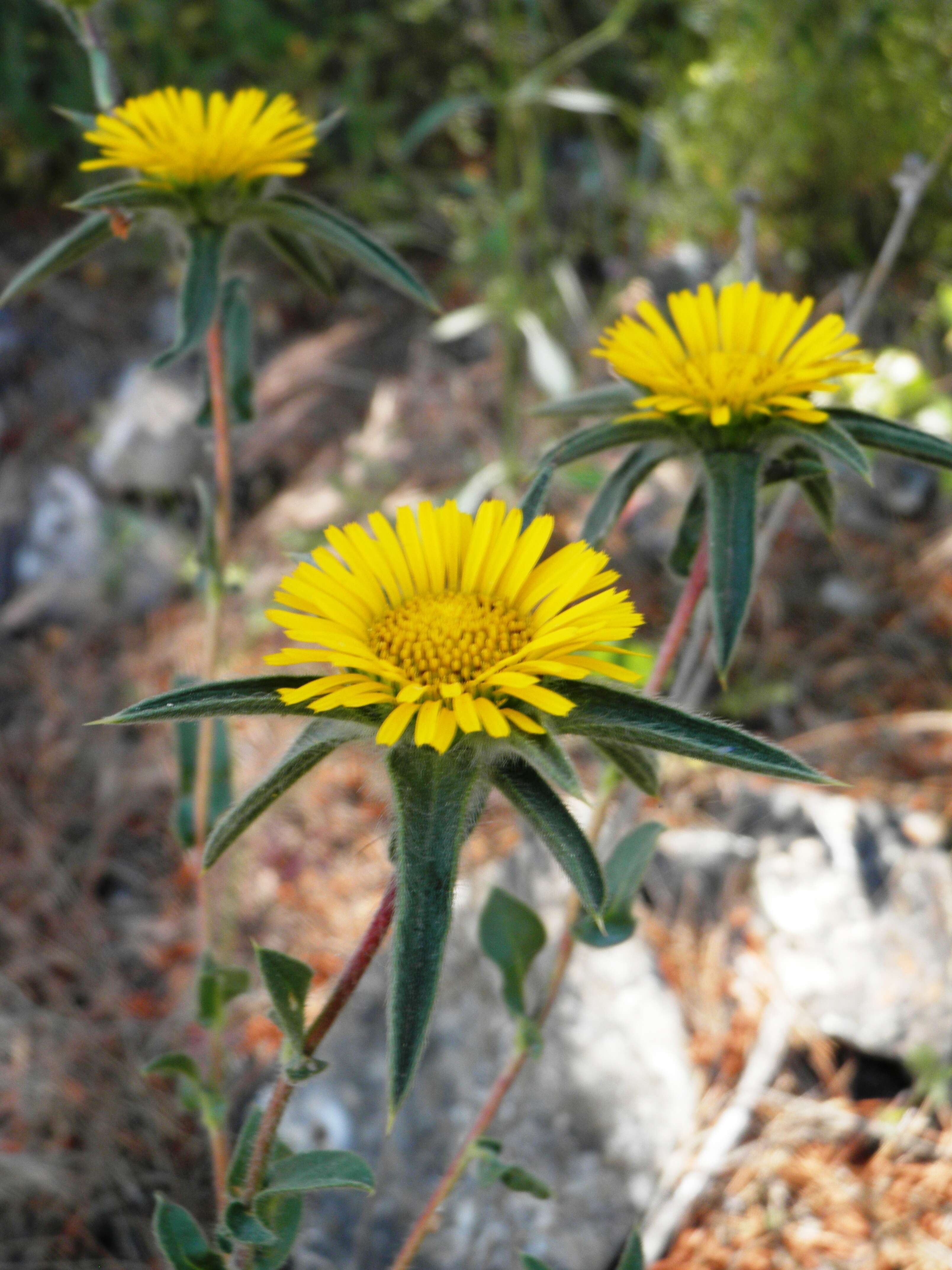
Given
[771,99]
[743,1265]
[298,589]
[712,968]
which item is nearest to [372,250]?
[298,589]

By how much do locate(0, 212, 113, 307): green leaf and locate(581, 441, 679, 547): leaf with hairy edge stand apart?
0.83 m


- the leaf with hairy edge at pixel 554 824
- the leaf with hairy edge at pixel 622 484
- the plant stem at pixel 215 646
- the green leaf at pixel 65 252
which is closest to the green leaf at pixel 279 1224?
the plant stem at pixel 215 646

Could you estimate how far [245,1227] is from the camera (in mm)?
1125

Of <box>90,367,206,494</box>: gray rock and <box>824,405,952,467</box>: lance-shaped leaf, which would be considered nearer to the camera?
<box>824,405,952,467</box>: lance-shaped leaf

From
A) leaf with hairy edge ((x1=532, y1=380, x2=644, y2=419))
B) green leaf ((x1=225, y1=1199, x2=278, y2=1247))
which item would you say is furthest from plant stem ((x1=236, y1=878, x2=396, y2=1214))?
leaf with hairy edge ((x1=532, y1=380, x2=644, y2=419))

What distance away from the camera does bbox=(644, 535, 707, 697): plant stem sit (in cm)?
129

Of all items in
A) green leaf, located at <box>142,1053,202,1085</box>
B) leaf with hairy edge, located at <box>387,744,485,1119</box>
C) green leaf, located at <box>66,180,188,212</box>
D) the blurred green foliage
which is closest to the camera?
leaf with hairy edge, located at <box>387,744,485,1119</box>

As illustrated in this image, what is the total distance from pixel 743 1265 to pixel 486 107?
15.1ft

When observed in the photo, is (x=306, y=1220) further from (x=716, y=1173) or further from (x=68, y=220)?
(x=68, y=220)

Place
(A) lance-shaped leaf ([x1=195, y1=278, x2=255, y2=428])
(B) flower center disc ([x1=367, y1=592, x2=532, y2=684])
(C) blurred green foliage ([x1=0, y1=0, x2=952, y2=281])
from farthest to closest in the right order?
(C) blurred green foliage ([x1=0, y1=0, x2=952, y2=281]) → (A) lance-shaped leaf ([x1=195, y1=278, x2=255, y2=428]) → (B) flower center disc ([x1=367, y1=592, x2=532, y2=684])

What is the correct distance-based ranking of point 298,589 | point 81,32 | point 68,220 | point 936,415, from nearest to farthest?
point 298,589
point 81,32
point 936,415
point 68,220

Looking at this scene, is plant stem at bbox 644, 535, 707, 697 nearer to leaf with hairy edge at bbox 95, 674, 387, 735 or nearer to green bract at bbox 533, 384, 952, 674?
green bract at bbox 533, 384, 952, 674

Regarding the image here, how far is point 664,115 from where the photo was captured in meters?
3.67

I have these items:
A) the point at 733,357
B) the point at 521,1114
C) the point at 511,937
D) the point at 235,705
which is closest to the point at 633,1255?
the point at 511,937
